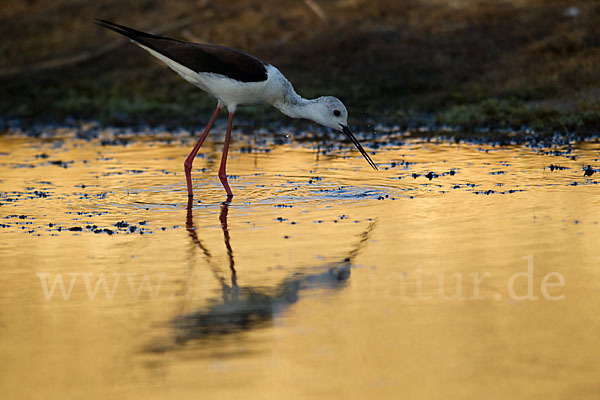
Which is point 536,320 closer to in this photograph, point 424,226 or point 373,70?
point 424,226

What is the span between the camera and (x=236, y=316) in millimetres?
5594

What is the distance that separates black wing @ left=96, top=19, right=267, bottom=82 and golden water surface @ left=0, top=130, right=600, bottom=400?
1.19m

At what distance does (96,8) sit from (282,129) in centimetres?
1117

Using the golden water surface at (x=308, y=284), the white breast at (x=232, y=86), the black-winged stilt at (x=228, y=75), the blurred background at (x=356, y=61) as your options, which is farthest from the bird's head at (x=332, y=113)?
the blurred background at (x=356, y=61)

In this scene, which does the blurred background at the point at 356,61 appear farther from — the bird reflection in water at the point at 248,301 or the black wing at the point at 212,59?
the bird reflection in water at the point at 248,301

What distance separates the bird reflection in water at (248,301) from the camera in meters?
5.39

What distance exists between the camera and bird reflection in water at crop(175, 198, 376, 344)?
539cm

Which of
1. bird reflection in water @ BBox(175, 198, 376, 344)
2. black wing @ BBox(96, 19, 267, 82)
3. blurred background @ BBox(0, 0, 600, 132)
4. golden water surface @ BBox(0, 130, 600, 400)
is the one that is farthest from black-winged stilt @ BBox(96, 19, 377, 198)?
blurred background @ BBox(0, 0, 600, 132)

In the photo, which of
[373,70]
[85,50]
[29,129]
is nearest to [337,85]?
[373,70]

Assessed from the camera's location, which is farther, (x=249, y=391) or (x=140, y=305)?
(x=140, y=305)

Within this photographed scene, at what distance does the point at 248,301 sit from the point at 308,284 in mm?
492

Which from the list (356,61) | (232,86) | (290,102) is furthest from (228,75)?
(356,61)

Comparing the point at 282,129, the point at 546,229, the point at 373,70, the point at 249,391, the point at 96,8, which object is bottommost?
the point at 249,391

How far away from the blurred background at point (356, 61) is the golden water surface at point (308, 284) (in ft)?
14.9
